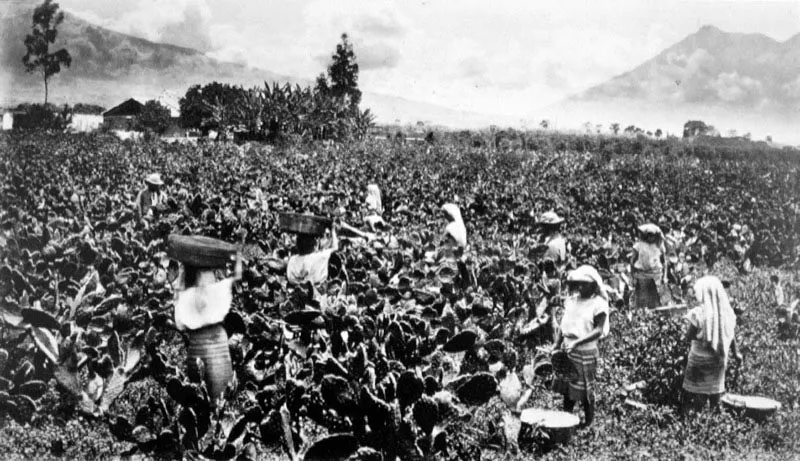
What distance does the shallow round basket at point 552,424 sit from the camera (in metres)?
4.55

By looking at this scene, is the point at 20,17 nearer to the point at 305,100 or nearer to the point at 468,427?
the point at 468,427

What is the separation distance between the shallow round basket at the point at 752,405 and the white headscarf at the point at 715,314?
1.48 feet

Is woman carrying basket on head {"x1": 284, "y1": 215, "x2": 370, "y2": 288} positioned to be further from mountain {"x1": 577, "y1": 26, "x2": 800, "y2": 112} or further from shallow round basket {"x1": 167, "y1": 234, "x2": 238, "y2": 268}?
mountain {"x1": 577, "y1": 26, "x2": 800, "y2": 112}

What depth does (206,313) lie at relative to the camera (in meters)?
4.25

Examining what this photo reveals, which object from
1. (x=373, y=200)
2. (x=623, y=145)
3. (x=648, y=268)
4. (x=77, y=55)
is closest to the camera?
(x=648, y=268)

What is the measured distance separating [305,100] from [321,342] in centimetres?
2787

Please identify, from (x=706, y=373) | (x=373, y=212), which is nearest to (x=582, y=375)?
(x=706, y=373)

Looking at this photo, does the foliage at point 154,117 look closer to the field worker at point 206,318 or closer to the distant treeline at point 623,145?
the distant treeline at point 623,145

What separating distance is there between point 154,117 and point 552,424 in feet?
126

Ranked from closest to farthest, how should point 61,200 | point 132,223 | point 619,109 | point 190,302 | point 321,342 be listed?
point 321,342, point 190,302, point 132,223, point 61,200, point 619,109

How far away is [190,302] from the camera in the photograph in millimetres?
4254

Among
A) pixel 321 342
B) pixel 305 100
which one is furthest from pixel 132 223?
pixel 305 100

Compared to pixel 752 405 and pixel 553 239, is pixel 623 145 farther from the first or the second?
pixel 752 405

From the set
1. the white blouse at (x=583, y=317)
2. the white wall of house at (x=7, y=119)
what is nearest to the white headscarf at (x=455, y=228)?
the white blouse at (x=583, y=317)
